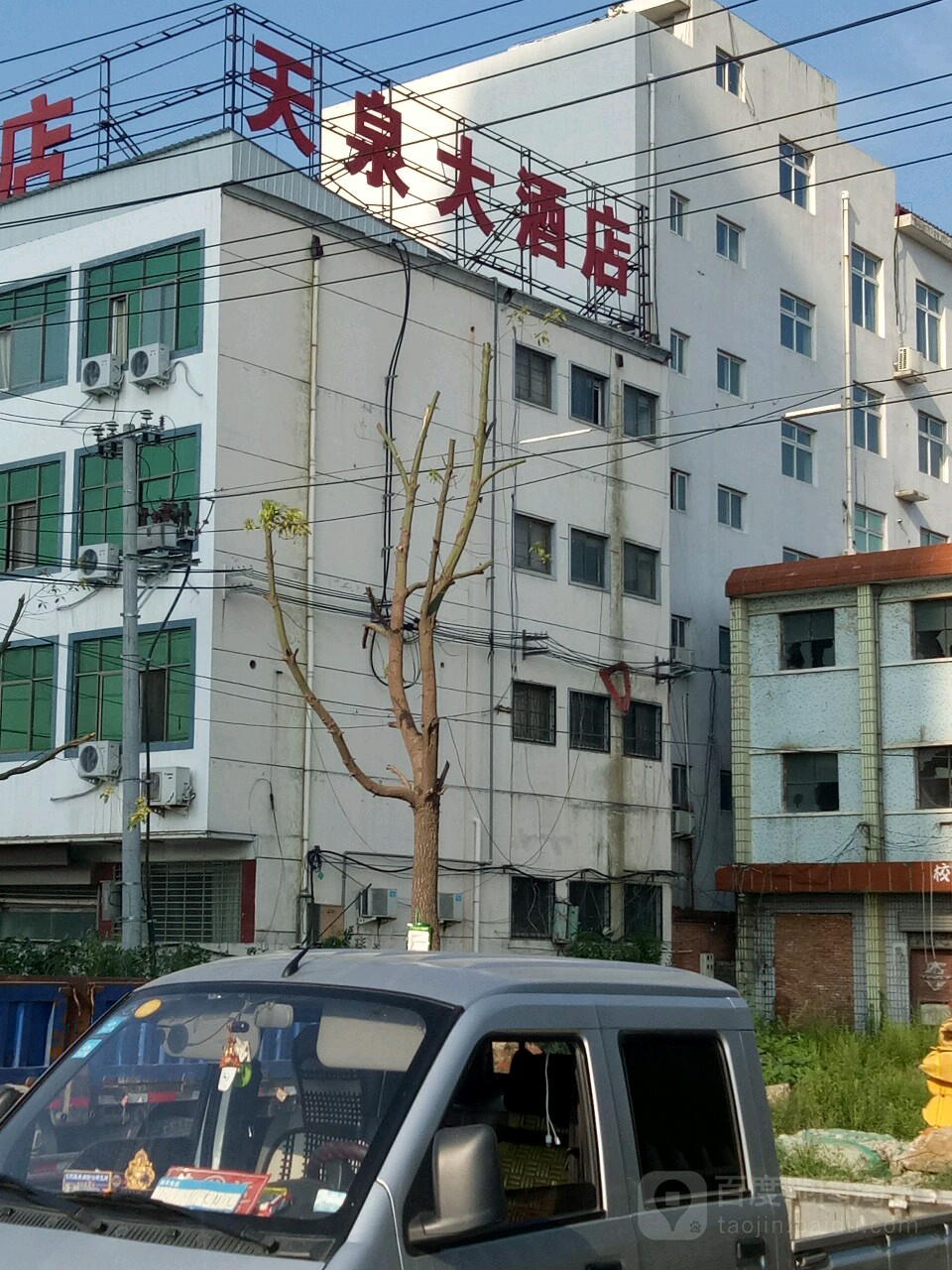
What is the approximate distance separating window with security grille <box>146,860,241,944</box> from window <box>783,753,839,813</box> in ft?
45.4

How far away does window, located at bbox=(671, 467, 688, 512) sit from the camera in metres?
40.1

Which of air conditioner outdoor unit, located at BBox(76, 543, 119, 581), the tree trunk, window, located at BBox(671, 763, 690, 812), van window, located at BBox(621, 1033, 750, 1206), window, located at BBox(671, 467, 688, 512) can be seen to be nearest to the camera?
van window, located at BBox(621, 1033, 750, 1206)

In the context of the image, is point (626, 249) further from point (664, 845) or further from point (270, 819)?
point (270, 819)

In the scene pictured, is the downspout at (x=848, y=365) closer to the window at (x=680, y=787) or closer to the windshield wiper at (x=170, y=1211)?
the window at (x=680, y=787)

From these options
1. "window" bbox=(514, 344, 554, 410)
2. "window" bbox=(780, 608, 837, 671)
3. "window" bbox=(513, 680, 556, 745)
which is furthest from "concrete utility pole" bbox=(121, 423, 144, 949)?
"window" bbox=(780, 608, 837, 671)

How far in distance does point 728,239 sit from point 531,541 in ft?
42.2

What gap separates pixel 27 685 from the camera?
30.6 metres

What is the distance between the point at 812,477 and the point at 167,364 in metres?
21.1

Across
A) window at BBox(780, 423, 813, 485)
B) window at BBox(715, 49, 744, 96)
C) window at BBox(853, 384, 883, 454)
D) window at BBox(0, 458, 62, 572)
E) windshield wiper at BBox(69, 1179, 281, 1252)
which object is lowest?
windshield wiper at BBox(69, 1179, 281, 1252)

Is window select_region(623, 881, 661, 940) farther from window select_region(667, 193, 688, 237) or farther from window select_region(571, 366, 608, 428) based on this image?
window select_region(667, 193, 688, 237)

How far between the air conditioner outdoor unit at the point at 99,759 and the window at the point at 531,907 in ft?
27.7

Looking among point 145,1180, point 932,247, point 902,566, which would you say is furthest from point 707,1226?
point 932,247

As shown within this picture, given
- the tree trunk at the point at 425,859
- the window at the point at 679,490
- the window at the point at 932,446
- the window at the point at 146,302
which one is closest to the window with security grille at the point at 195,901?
the window at the point at 146,302

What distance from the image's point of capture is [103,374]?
1175 inches
